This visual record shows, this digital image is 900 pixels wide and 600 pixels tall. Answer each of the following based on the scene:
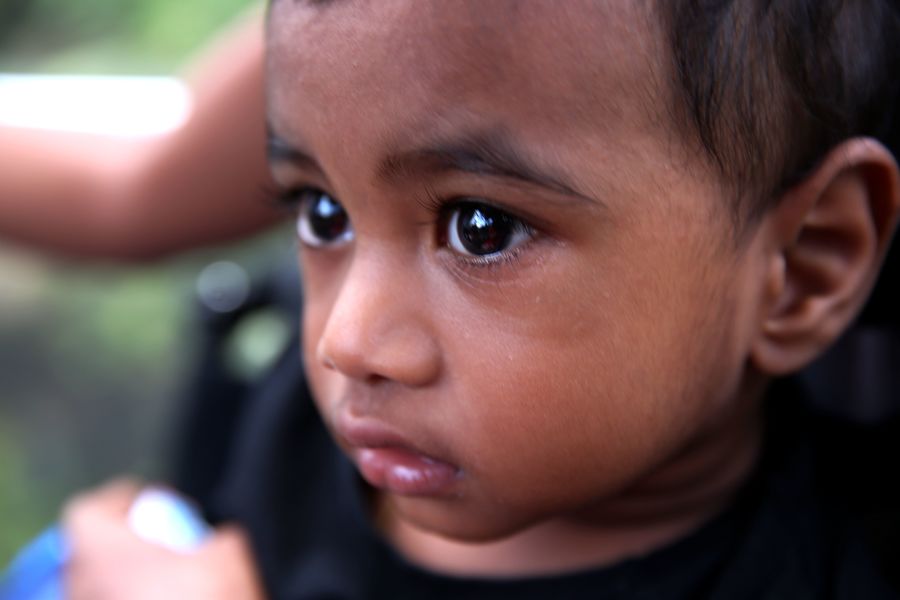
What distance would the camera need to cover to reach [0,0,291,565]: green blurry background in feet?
6.78

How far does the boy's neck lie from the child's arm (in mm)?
591

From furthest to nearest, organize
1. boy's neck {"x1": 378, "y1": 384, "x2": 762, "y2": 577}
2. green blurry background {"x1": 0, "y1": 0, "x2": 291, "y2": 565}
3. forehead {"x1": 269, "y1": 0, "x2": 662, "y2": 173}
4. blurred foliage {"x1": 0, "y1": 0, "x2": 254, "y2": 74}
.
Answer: blurred foliage {"x1": 0, "y1": 0, "x2": 254, "y2": 74} → green blurry background {"x1": 0, "y1": 0, "x2": 291, "y2": 565} → boy's neck {"x1": 378, "y1": 384, "x2": 762, "y2": 577} → forehead {"x1": 269, "y1": 0, "x2": 662, "y2": 173}

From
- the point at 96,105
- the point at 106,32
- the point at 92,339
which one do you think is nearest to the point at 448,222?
the point at 96,105

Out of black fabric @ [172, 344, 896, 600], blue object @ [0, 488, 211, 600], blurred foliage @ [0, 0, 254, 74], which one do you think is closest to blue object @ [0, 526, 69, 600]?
blue object @ [0, 488, 211, 600]

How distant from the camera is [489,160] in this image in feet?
2.54

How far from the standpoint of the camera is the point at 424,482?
864 mm

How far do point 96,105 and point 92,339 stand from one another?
733mm

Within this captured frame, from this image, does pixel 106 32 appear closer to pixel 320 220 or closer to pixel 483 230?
pixel 320 220

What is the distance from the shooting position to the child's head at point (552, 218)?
2.50ft

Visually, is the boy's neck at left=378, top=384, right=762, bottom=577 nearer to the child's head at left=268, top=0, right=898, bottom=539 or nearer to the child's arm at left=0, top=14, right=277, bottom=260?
the child's head at left=268, top=0, right=898, bottom=539

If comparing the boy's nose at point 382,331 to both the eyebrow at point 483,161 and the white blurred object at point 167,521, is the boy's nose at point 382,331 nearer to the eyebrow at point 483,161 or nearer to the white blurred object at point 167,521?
the eyebrow at point 483,161

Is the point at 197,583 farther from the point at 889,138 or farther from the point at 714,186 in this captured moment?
the point at 889,138

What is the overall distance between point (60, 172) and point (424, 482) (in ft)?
2.78

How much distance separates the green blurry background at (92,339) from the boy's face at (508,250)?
3.31 feet
